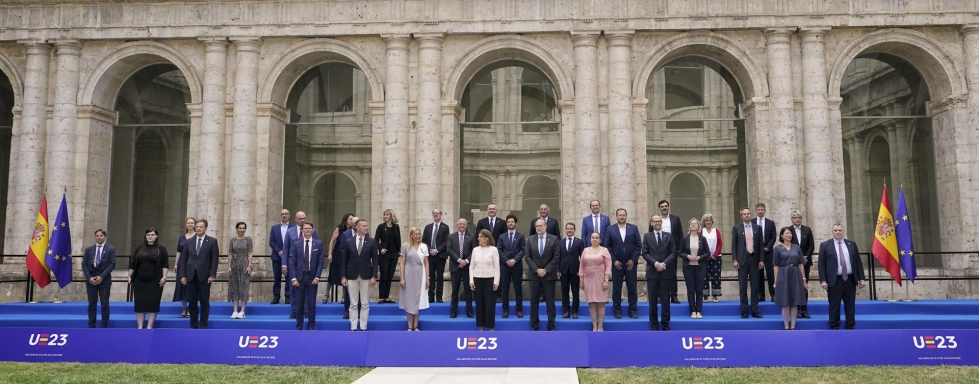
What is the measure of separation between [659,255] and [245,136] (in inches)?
437

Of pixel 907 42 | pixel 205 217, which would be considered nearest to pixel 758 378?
pixel 907 42

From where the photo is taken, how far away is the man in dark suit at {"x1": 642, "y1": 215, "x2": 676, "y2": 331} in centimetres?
1309

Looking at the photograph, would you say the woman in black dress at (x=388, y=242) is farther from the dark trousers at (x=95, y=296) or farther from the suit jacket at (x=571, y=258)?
the dark trousers at (x=95, y=296)

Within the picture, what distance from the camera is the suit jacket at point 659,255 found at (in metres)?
13.3

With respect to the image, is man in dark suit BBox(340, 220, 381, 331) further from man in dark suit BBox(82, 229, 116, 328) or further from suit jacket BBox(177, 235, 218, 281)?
man in dark suit BBox(82, 229, 116, 328)

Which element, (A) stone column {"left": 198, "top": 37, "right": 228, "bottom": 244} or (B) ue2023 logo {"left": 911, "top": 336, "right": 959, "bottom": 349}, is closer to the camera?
(B) ue2023 logo {"left": 911, "top": 336, "right": 959, "bottom": 349}

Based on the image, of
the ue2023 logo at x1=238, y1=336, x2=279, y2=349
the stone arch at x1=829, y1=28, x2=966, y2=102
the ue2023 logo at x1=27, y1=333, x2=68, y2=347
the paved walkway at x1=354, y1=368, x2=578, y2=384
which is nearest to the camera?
the paved walkway at x1=354, y1=368, x2=578, y2=384

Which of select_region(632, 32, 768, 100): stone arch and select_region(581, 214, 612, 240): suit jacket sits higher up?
select_region(632, 32, 768, 100): stone arch

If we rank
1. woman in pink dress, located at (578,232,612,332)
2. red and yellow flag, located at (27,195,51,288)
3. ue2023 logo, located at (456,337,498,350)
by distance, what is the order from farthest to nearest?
1. red and yellow flag, located at (27,195,51,288)
2. woman in pink dress, located at (578,232,612,332)
3. ue2023 logo, located at (456,337,498,350)

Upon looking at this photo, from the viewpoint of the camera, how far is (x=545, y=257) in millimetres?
13305

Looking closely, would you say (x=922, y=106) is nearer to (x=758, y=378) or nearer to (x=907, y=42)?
(x=907, y=42)

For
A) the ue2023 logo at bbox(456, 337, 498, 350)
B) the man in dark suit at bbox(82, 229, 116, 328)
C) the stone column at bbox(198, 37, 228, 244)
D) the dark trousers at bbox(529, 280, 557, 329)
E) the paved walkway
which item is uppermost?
Answer: the stone column at bbox(198, 37, 228, 244)

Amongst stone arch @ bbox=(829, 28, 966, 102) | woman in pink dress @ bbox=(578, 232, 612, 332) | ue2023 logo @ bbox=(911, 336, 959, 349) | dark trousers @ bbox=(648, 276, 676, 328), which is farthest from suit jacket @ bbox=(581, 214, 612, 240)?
stone arch @ bbox=(829, 28, 966, 102)

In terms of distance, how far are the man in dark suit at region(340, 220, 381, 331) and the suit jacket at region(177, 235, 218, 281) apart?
2294 millimetres
